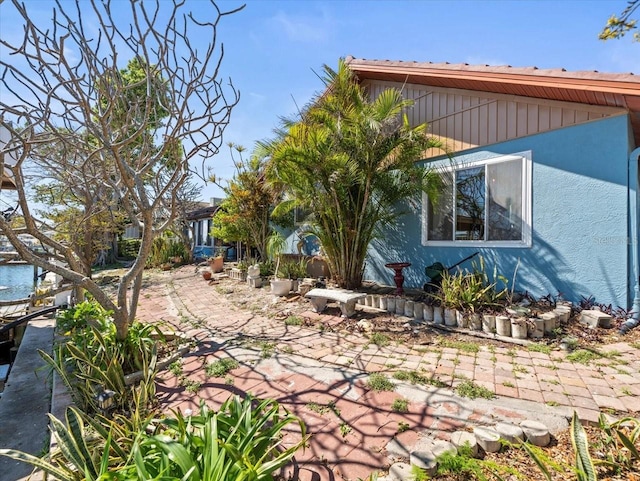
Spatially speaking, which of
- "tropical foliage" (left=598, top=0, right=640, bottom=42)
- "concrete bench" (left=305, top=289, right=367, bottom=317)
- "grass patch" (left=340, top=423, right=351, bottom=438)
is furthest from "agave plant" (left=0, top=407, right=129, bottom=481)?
"tropical foliage" (left=598, top=0, right=640, bottom=42)

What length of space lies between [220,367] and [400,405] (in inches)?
83.0

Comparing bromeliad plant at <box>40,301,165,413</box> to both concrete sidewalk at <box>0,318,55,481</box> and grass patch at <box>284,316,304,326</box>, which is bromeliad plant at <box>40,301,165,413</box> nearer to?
concrete sidewalk at <box>0,318,55,481</box>

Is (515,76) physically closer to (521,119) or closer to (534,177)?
(521,119)

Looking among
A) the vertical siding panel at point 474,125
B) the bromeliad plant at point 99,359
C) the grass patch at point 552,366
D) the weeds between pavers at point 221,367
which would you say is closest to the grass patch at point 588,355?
the grass patch at point 552,366

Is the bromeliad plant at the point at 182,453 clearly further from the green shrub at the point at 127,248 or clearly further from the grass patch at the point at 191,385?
the green shrub at the point at 127,248

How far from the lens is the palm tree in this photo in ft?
19.8

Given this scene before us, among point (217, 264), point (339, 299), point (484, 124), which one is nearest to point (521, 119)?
point (484, 124)

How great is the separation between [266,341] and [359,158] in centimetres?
384

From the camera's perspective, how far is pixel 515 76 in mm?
5332

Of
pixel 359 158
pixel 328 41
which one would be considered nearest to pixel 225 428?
pixel 359 158

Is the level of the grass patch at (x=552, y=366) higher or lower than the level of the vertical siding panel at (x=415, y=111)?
lower

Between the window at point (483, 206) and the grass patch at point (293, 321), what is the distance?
3.45m

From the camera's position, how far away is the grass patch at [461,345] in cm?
409

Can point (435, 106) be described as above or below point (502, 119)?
above
